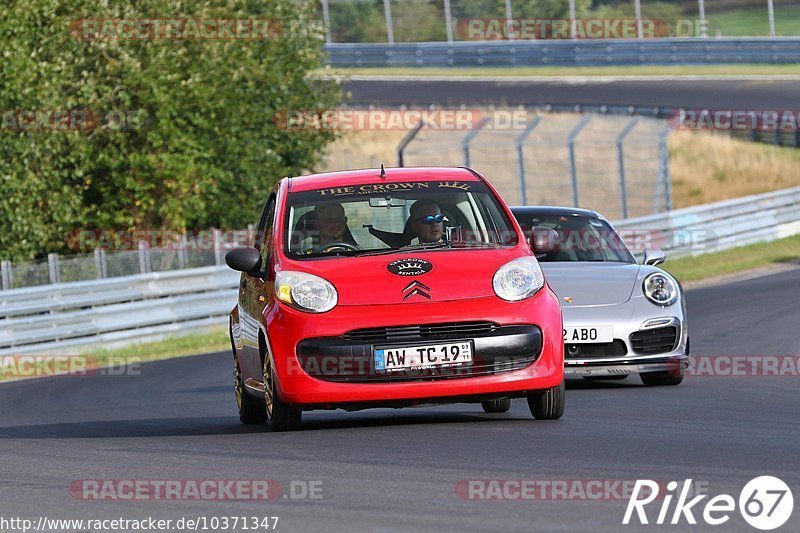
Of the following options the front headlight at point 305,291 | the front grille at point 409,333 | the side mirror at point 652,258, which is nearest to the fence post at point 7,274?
the side mirror at point 652,258

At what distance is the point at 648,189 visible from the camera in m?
34.3

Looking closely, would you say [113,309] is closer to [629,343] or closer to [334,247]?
[629,343]

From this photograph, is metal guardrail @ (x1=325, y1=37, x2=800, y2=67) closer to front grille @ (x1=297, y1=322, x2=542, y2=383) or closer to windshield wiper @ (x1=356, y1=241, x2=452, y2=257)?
windshield wiper @ (x1=356, y1=241, x2=452, y2=257)

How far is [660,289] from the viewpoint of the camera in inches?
468

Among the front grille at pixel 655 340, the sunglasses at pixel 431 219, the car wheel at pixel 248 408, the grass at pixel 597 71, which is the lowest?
the grass at pixel 597 71

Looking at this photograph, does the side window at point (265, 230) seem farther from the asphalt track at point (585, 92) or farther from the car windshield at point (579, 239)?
the asphalt track at point (585, 92)

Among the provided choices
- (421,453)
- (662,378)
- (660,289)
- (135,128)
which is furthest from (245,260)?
(135,128)

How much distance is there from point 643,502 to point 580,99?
117 feet

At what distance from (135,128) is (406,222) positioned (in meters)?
18.1

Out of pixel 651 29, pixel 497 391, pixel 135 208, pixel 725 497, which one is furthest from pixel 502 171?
pixel 725 497

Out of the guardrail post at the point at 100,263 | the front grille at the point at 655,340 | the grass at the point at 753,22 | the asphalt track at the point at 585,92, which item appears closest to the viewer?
the front grille at the point at 655,340

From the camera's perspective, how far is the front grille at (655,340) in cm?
1154

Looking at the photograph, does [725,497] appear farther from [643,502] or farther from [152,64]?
[152,64]

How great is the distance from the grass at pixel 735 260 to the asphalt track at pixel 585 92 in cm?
992
